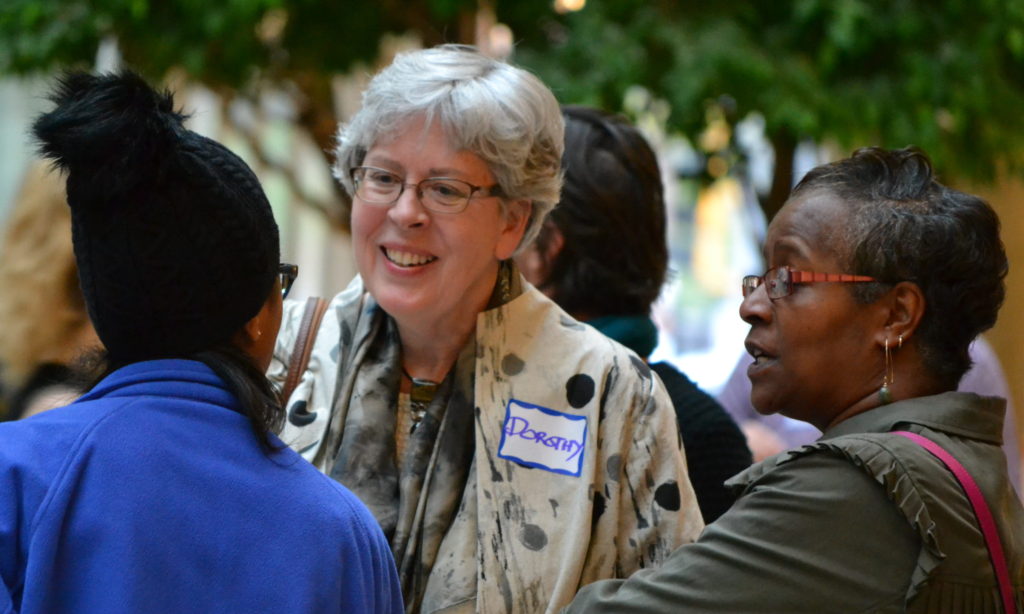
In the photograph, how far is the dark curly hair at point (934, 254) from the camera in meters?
2.21

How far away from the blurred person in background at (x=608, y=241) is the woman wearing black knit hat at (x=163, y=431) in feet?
5.39

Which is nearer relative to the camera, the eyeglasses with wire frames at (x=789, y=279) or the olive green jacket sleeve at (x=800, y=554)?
the olive green jacket sleeve at (x=800, y=554)

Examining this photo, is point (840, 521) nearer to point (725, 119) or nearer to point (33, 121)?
point (33, 121)

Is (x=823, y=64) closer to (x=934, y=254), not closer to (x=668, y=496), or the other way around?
(x=668, y=496)

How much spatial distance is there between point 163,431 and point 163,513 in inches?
4.4

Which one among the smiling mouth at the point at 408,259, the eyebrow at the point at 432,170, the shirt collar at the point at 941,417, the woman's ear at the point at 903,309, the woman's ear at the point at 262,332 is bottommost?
the shirt collar at the point at 941,417

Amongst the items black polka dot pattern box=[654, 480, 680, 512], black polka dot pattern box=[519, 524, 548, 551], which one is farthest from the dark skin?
black polka dot pattern box=[519, 524, 548, 551]

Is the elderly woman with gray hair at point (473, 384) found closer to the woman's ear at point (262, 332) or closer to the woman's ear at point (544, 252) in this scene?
the woman's ear at point (544, 252)

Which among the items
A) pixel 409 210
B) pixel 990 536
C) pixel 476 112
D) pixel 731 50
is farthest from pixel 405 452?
pixel 731 50

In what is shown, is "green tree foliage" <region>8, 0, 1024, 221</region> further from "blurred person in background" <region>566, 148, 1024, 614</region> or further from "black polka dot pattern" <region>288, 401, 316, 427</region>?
"blurred person in background" <region>566, 148, 1024, 614</region>

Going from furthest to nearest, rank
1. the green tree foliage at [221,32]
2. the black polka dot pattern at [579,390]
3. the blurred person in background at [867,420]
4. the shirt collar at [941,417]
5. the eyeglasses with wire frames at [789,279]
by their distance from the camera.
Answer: the green tree foliage at [221,32]
the black polka dot pattern at [579,390]
the eyeglasses with wire frames at [789,279]
the shirt collar at [941,417]
the blurred person in background at [867,420]

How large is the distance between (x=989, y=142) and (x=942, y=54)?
463 mm

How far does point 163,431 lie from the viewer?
174cm

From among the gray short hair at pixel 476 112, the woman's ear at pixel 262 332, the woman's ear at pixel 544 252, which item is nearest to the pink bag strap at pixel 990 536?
the woman's ear at pixel 262 332
